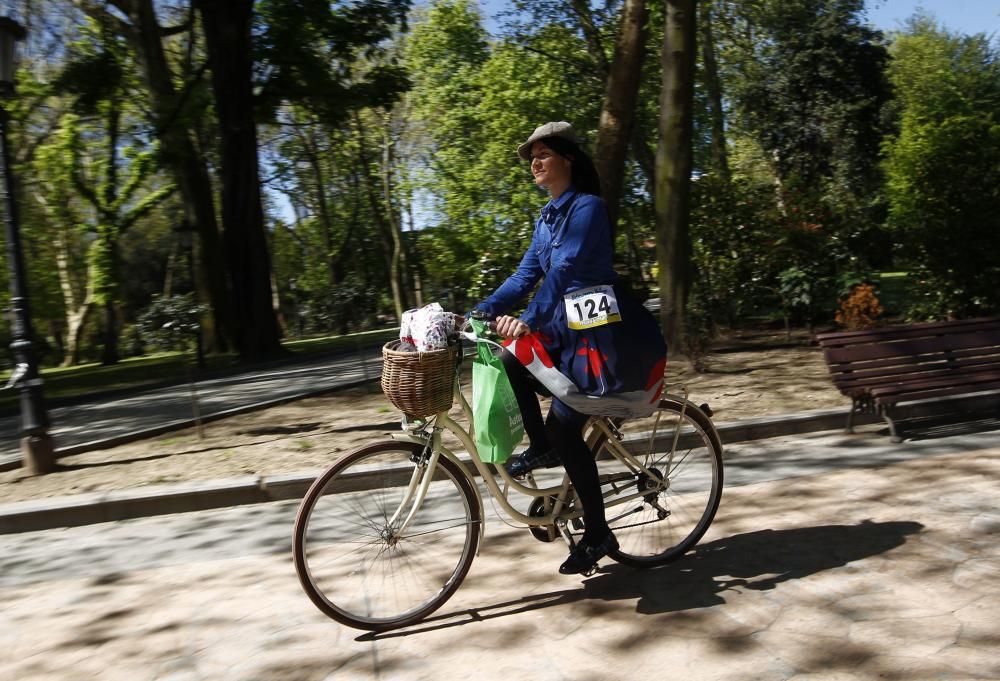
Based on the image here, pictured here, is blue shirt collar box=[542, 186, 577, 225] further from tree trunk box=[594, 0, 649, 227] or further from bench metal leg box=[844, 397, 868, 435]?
tree trunk box=[594, 0, 649, 227]

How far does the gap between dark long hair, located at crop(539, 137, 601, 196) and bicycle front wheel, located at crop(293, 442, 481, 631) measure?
1318mm

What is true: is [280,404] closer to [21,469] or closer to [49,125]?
[21,469]

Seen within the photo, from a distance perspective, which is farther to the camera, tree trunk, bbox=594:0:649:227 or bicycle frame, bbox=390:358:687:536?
tree trunk, bbox=594:0:649:227

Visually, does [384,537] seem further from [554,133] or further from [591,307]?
[554,133]

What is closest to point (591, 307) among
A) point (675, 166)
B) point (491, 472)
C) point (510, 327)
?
point (510, 327)

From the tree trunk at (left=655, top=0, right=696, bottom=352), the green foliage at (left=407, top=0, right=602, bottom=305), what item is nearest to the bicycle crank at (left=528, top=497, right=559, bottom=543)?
the tree trunk at (left=655, top=0, right=696, bottom=352)

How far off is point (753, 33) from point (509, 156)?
34.8 feet

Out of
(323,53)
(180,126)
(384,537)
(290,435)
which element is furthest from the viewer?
(323,53)

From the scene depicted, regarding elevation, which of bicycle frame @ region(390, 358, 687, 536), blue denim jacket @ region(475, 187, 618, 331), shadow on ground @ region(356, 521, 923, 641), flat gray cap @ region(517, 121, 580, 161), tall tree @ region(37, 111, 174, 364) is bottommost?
shadow on ground @ region(356, 521, 923, 641)

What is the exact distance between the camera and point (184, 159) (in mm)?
19969

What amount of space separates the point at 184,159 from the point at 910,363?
16593mm

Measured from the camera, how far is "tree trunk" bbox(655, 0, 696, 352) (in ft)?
35.2

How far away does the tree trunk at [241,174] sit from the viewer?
19016mm

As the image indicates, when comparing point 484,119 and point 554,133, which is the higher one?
point 484,119
